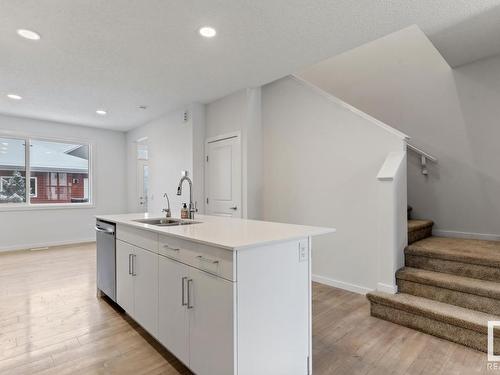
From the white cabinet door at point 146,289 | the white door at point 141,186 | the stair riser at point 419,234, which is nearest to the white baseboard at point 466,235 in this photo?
the stair riser at point 419,234

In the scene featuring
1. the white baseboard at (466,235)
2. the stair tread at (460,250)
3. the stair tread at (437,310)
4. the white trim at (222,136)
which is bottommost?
the stair tread at (437,310)

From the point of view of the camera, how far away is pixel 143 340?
2.21m

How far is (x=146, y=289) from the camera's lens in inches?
84.4

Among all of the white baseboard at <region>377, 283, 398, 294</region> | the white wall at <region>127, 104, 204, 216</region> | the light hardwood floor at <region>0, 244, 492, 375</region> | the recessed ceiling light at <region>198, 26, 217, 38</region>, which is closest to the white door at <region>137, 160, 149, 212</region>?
the white wall at <region>127, 104, 204, 216</region>

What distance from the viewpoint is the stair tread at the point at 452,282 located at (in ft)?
7.42

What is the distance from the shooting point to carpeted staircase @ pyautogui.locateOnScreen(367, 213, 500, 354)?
2145mm

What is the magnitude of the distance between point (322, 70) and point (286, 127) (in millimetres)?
1356

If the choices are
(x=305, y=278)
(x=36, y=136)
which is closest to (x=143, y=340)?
(x=305, y=278)

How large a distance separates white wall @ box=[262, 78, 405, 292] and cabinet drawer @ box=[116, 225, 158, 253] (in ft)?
7.06

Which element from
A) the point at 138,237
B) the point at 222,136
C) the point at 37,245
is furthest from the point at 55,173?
the point at 138,237

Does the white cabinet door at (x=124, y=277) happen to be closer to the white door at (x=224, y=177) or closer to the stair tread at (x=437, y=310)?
the white door at (x=224, y=177)

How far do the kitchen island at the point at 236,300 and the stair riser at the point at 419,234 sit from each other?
75.7 inches

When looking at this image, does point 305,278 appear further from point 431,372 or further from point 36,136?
point 36,136

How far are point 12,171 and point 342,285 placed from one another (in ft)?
21.0
